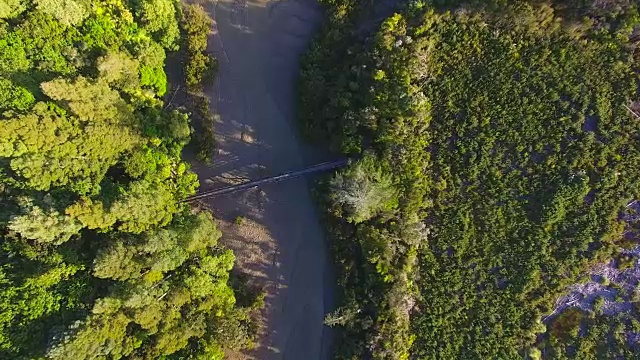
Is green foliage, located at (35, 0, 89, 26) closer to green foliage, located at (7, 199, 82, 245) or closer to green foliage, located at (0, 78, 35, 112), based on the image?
green foliage, located at (0, 78, 35, 112)

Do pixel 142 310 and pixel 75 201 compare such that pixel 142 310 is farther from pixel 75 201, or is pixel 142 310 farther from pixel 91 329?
pixel 75 201

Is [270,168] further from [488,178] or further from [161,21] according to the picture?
[488,178]

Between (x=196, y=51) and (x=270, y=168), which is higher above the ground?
(x=196, y=51)

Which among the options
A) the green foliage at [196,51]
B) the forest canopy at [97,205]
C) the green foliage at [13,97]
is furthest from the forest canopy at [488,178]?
the green foliage at [13,97]

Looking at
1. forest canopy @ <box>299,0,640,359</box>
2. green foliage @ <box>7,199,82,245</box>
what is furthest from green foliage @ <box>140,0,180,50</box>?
green foliage @ <box>7,199,82,245</box>

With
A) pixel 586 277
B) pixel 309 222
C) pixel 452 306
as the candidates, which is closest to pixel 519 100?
pixel 586 277

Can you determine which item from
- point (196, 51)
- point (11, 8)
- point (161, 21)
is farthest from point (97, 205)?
point (161, 21)
